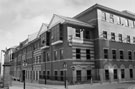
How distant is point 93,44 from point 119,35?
23.1 feet

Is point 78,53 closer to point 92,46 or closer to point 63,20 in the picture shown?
point 92,46

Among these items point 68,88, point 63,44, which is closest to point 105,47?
point 63,44

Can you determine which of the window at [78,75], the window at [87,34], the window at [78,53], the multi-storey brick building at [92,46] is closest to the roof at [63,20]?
the multi-storey brick building at [92,46]

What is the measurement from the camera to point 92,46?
3244 cm

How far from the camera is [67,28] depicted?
30.2 meters

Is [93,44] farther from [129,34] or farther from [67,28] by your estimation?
[129,34]

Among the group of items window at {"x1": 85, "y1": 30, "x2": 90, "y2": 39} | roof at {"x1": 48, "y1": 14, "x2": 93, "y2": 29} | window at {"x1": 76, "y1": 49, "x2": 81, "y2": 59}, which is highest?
roof at {"x1": 48, "y1": 14, "x2": 93, "y2": 29}

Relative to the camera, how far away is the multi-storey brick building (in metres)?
30.1

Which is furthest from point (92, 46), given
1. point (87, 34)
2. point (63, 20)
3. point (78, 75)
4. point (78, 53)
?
point (63, 20)

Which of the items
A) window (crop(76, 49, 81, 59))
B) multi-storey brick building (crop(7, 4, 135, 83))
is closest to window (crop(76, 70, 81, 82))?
multi-storey brick building (crop(7, 4, 135, 83))

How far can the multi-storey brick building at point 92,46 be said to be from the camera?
98.7ft

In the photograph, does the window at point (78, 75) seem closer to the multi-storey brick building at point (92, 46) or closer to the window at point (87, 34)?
the multi-storey brick building at point (92, 46)

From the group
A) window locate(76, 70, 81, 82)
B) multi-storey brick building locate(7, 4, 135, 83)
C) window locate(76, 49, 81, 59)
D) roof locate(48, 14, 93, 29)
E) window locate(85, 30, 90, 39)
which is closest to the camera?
window locate(76, 70, 81, 82)

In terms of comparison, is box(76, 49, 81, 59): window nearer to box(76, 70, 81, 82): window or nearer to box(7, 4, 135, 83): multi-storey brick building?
box(7, 4, 135, 83): multi-storey brick building
